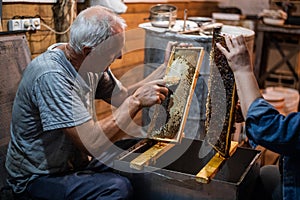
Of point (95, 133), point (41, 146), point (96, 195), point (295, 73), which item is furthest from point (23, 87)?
point (295, 73)

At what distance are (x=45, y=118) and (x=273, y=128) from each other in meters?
0.97

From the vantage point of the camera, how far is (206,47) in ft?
9.74

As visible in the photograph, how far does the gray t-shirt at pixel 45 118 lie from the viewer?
1.73 meters

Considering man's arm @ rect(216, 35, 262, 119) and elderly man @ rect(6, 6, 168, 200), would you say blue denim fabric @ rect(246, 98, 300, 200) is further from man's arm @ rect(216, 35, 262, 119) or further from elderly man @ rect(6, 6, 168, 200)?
elderly man @ rect(6, 6, 168, 200)

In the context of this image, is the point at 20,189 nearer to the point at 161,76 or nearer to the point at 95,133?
the point at 95,133

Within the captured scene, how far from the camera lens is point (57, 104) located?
5.68 ft

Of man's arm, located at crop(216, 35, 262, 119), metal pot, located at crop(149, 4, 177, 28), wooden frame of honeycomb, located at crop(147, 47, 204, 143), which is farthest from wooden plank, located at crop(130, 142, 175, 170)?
metal pot, located at crop(149, 4, 177, 28)

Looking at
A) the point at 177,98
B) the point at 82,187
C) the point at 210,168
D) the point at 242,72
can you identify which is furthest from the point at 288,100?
the point at 82,187

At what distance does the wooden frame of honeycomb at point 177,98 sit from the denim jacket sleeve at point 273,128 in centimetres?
55

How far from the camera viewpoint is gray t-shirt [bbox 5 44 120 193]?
1734mm

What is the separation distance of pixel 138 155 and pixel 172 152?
0.22 m

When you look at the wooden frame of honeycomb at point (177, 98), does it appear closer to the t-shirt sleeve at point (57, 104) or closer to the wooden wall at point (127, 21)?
the t-shirt sleeve at point (57, 104)

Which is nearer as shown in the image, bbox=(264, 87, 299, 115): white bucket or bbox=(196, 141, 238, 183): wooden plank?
bbox=(196, 141, 238, 183): wooden plank

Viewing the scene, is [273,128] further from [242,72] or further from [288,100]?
[288,100]
